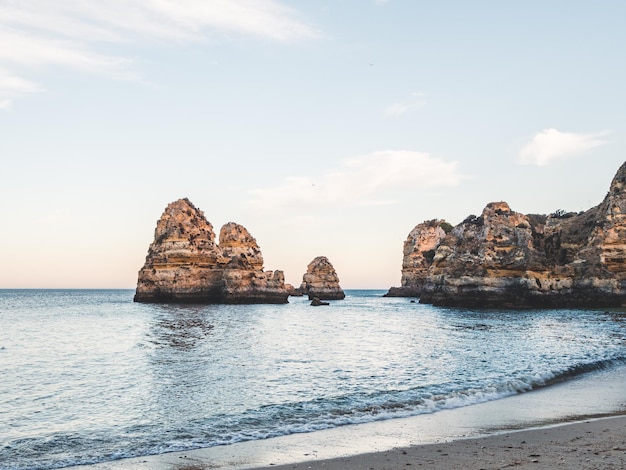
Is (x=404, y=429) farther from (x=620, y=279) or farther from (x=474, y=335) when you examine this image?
(x=620, y=279)

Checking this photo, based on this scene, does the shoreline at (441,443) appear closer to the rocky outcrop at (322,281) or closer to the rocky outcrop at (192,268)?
the rocky outcrop at (192,268)

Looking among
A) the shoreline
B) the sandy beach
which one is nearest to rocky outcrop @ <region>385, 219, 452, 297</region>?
the shoreline

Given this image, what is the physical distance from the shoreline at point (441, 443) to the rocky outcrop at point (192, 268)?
69.7 metres

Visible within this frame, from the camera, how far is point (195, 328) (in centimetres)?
3894

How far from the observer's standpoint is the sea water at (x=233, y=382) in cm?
1130

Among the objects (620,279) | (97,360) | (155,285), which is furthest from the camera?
(155,285)

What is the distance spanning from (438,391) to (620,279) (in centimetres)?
6590

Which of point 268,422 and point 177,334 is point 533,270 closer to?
point 177,334

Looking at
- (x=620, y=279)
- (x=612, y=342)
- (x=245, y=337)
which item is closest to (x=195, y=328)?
(x=245, y=337)

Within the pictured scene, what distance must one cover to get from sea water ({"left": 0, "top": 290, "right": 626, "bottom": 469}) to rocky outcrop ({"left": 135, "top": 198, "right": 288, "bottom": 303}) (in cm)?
4600

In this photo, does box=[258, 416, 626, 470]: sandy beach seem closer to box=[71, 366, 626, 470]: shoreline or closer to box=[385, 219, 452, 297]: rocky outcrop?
box=[71, 366, 626, 470]: shoreline

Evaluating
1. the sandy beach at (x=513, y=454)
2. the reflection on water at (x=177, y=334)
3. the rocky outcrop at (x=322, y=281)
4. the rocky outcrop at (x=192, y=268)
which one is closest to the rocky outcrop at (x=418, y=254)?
the rocky outcrop at (x=322, y=281)

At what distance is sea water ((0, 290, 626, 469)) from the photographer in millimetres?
11297

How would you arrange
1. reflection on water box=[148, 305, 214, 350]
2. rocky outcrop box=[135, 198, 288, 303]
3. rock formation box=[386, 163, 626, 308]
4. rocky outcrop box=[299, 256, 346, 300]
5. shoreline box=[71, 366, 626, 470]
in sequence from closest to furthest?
shoreline box=[71, 366, 626, 470] → reflection on water box=[148, 305, 214, 350] → rock formation box=[386, 163, 626, 308] → rocky outcrop box=[135, 198, 288, 303] → rocky outcrop box=[299, 256, 346, 300]
